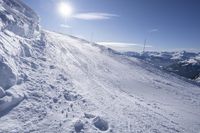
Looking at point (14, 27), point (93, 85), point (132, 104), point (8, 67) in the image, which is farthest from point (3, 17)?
point (132, 104)

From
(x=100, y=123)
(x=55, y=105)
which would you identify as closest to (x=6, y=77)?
(x=55, y=105)

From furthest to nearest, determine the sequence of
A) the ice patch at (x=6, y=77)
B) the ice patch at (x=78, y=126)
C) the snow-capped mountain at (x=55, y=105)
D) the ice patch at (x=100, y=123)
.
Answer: the ice patch at (x=100, y=123) → the ice patch at (x=6, y=77) → the ice patch at (x=78, y=126) → the snow-capped mountain at (x=55, y=105)

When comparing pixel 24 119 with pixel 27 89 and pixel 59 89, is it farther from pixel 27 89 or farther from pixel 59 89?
pixel 59 89

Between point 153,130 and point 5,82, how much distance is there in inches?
311

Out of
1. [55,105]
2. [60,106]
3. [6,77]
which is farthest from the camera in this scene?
[60,106]

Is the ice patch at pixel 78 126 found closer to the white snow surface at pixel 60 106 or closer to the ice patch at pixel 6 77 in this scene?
the white snow surface at pixel 60 106

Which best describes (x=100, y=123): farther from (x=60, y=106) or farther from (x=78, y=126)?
(x=60, y=106)

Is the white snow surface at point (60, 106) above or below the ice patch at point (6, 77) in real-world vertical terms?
below

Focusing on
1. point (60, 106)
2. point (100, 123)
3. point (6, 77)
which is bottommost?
point (100, 123)

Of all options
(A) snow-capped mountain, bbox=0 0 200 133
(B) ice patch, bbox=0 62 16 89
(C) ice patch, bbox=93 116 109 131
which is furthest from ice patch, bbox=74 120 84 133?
(B) ice patch, bbox=0 62 16 89

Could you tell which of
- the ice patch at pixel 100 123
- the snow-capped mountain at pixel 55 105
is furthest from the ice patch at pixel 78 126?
the ice patch at pixel 100 123

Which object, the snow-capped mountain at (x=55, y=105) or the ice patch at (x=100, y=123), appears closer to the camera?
the snow-capped mountain at (x=55, y=105)

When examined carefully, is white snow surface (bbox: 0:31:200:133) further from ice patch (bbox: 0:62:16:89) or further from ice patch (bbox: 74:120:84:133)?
ice patch (bbox: 0:62:16:89)

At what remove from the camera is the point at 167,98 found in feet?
72.8
